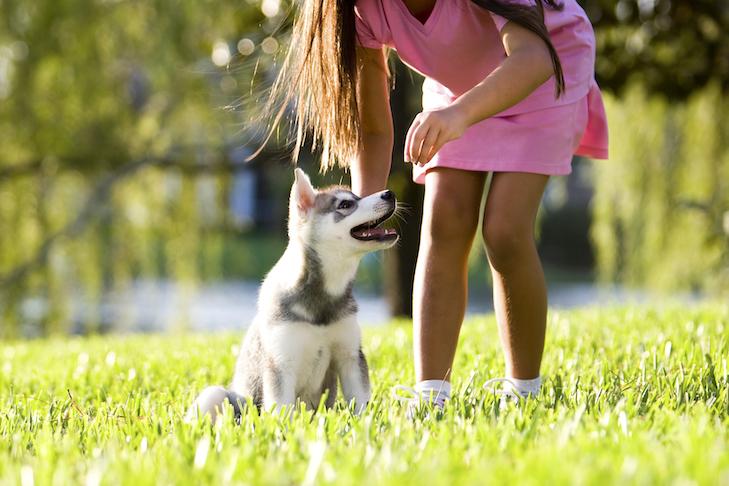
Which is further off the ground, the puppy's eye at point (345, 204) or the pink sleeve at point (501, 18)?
the pink sleeve at point (501, 18)

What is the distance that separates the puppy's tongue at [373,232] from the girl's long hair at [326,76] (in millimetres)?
353

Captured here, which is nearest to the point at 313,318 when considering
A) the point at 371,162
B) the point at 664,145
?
the point at 371,162

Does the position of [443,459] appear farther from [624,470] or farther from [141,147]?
[141,147]

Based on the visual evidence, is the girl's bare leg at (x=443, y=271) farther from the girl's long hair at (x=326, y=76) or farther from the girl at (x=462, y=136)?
the girl's long hair at (x=326, y=76)

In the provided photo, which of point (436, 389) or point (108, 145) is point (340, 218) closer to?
point (436, 389)

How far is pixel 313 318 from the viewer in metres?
2.93

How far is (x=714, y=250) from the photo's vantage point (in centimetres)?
775

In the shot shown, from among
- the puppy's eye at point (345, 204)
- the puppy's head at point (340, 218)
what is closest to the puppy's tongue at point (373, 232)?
the puppy's head at point (340, 218)

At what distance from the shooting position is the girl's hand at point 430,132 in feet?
8.40

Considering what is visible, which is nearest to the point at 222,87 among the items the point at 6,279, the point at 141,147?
the point at 141,147

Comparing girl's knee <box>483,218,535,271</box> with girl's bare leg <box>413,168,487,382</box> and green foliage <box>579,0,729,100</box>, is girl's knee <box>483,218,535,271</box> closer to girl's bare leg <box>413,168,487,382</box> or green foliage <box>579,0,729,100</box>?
girl's bare leg <box>413,168,487,382</box>

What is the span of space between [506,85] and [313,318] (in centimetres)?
92

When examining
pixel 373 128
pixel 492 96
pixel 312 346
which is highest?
pixel 492 96

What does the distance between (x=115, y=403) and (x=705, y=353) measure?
7.45ft
